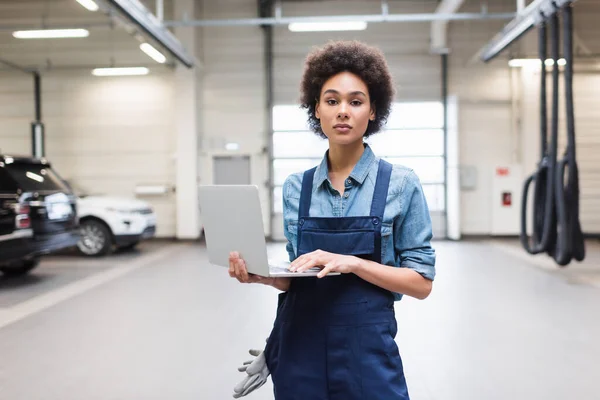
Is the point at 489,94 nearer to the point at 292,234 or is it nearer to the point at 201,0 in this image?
the point at 201,0

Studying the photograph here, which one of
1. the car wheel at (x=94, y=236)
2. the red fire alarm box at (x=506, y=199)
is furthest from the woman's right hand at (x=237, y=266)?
the red fire alarm box at (x=506, y=199)

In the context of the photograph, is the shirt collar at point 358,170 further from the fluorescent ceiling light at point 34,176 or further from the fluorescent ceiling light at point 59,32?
the fluorescent ceiling light at point 59,32

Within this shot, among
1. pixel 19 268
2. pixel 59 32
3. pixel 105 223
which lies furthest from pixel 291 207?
pixel 59 32

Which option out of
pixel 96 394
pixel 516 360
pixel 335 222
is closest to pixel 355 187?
pixel 335 222

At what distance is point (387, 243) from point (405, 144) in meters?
11.2

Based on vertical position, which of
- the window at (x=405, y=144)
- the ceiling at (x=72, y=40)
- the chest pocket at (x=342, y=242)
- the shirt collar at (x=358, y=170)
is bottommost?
the chest pocket at (x=342, y=242)

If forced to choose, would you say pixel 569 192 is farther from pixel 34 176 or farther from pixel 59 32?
pixel 59 32

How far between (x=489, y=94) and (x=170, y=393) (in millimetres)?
11237

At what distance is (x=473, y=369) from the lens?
3.44 meters

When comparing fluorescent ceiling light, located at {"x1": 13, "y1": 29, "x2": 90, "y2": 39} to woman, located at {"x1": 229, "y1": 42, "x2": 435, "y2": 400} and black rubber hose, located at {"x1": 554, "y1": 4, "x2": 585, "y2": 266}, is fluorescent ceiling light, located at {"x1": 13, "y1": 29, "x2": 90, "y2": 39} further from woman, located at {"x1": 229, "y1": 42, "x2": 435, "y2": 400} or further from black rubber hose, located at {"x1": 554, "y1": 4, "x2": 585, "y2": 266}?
woman, located at {"x1": 229, "y1": 42, "x2": 435, "y2": 400}

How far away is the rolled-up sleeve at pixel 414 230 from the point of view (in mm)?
1191

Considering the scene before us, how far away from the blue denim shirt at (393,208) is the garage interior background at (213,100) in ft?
35.5

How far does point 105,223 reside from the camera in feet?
29.0

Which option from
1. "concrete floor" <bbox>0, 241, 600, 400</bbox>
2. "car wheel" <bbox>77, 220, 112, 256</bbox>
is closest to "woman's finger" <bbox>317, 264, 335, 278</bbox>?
"concrete floor" <bbox>0, 241, 600, 400</bbox>
